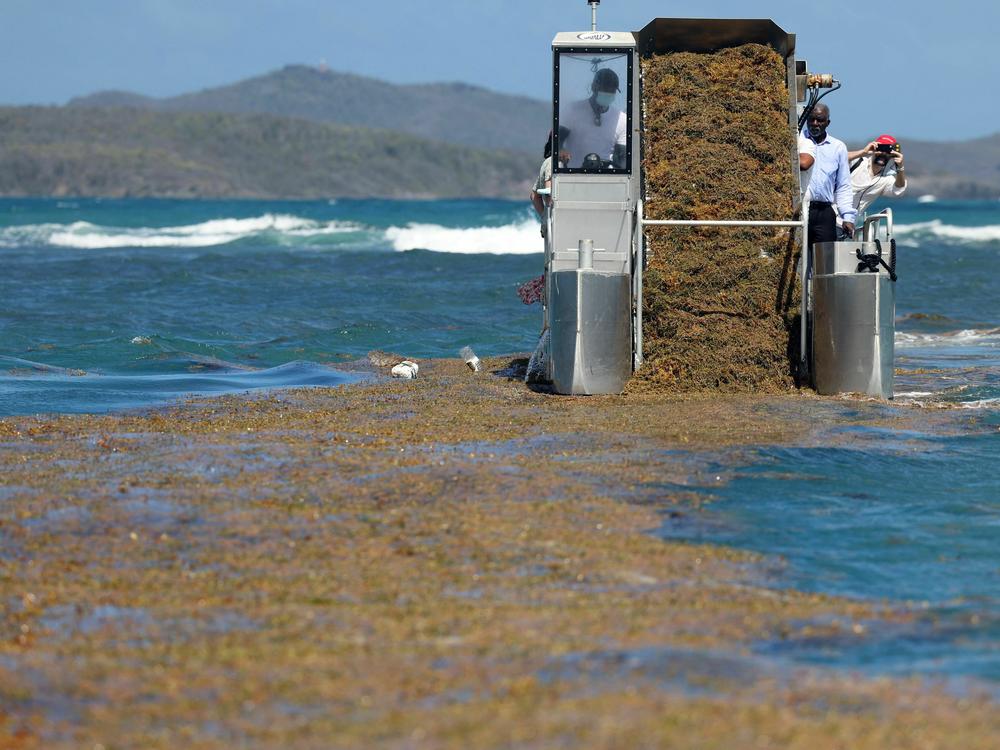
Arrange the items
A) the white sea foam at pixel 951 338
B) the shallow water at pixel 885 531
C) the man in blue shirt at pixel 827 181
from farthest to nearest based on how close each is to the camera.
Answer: the white sea foam at pixel 951 338, the man in blue shirt at pixel 827 181, the shallow water at pixel 885 531

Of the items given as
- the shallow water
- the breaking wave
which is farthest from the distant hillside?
the shallow water

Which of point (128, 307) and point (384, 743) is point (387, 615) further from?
point (128, 307)

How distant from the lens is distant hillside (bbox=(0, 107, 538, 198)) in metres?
166

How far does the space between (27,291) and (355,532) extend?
62.0 ft

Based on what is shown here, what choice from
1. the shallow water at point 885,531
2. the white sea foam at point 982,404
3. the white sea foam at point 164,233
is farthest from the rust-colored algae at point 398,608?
the white sea foam at point 164,233

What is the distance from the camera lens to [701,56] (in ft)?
39.9

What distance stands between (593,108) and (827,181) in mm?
2031

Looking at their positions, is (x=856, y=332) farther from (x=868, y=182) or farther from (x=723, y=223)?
(x=868, y=182)

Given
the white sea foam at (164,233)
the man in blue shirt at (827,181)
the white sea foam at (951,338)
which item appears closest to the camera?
the man in blue shirt at (827,181)

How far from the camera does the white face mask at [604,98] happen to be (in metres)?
11.8

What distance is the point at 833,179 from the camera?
12125 millimetres

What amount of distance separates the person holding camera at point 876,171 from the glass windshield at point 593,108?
2.21 meters

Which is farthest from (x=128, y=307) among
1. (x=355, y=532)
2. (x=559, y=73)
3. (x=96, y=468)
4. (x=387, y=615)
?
(x=387, y=615)

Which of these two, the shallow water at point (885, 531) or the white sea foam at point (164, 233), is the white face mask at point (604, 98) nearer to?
the shallow water at point (885, 531)
